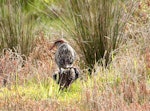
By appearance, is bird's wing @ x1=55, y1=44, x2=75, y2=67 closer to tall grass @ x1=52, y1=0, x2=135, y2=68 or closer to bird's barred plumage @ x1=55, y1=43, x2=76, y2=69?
A: bird's barred plumage @ x1=55, y1=43, x2=76, y2=69

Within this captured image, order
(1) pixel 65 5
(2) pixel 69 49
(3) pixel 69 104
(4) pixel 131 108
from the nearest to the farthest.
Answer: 1. (4) pixel 131 108
2. (3) pixel 69 104
3. (2) pixel 69 49
4. (1) pixel 65 5

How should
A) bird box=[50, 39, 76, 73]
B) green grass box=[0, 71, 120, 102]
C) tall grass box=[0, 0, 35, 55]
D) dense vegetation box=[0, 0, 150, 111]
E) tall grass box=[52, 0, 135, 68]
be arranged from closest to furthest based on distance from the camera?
dense vegetation box=[0, 0, 150, 111] → green grass box=[0, 71, 120, 102] → bird box=[50, 39, 76, 73] → tall grass box=[52, 0, 135, 68] → tall grass box=[0, 0, 35, 55]

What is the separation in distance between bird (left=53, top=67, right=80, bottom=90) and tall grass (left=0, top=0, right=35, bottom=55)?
8.18 ft

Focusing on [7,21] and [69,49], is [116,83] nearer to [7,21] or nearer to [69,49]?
[69,49]

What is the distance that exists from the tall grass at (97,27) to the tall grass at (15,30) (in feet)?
4.35

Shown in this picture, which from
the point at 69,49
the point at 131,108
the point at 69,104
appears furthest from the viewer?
the point at 69,49

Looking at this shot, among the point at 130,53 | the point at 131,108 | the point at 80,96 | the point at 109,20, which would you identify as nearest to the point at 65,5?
the point at 109,20

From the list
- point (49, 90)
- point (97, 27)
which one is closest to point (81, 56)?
point (97, 27)

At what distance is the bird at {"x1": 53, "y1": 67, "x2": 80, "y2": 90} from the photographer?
7.62m

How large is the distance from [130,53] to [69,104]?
165 cm

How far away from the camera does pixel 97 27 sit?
8984 millimetres

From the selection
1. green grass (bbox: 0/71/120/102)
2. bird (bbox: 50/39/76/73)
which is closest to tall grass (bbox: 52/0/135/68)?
green grass (bbox: 0/71/120/102)

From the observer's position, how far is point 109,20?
354 inches

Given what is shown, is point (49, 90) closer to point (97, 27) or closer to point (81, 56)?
point (81, 56)
